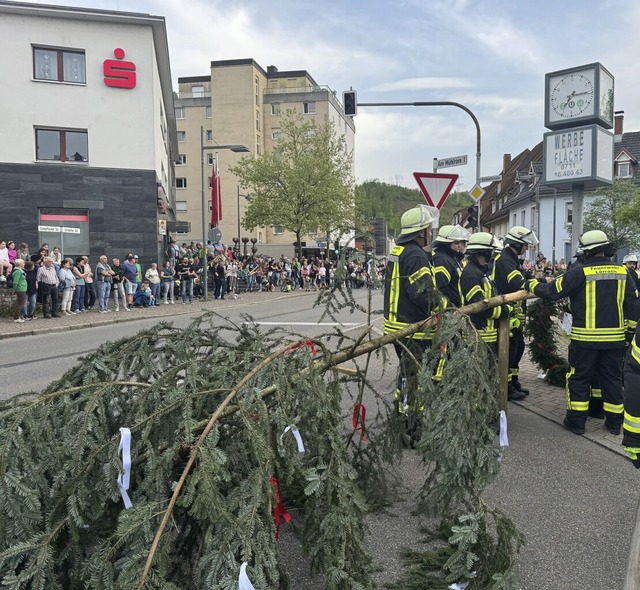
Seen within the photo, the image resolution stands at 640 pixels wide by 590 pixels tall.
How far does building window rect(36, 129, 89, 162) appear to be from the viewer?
22.9 meters

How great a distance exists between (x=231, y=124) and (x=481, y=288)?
61.2 meters

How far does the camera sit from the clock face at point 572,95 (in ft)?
28.1

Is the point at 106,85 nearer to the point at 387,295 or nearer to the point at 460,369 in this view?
the point at 387,295

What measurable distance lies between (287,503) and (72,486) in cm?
158

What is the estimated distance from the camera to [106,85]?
75.6 feet

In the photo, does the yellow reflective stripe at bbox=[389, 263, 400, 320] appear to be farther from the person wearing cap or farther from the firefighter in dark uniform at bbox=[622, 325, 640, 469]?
the firefighter in dark uniform at bbox=[622, 325, 640, 469]

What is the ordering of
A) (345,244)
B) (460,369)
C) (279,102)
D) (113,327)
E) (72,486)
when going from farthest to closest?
(279,102) → (113,327) → (345,244) → (460,369) → (72,486)

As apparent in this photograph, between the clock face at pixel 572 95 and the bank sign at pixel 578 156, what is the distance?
28 cm

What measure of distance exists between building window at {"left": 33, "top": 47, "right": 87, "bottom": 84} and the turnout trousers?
22.9 metres

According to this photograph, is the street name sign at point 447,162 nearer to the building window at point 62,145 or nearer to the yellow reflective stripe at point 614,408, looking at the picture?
the yellow reflective stripe at point 614,408

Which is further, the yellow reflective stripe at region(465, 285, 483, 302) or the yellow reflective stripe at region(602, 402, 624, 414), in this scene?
the yellow reflective stripe at region(465, 285, 483, 302)

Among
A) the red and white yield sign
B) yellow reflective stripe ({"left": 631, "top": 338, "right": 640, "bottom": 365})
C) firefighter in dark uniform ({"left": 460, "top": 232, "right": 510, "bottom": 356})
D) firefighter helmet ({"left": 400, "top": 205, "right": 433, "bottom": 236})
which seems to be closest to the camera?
yellow reflective stripe ({"left": 631, "top": 338, "right": 640, "bottom": 365})

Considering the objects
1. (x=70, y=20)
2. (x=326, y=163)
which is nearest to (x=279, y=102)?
(x=326, y=163)

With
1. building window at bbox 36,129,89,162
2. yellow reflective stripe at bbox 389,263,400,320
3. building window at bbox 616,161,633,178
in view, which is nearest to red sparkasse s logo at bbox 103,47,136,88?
building window at bbox 36,129,89,162
